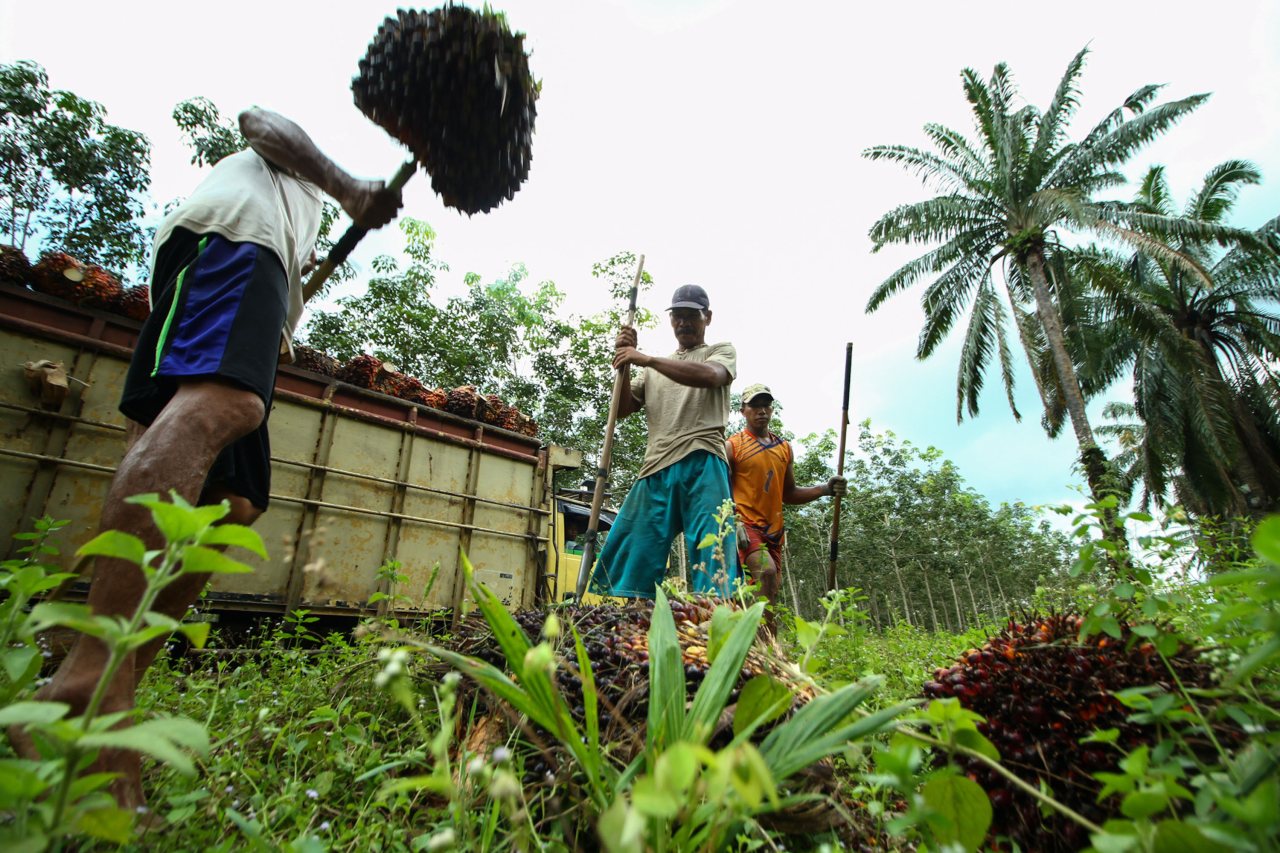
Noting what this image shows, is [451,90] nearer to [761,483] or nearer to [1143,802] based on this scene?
[1143,802]

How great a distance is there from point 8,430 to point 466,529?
10.4ft

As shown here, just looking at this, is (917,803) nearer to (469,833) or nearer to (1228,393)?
(469,833)

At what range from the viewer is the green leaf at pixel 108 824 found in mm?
628

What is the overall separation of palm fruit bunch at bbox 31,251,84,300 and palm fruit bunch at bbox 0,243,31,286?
41 mm

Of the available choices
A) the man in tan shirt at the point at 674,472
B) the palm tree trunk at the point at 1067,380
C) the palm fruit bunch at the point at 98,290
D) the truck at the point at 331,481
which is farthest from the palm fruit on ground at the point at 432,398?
the palm tree trunk at the point at 1067,380

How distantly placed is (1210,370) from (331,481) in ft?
76.9

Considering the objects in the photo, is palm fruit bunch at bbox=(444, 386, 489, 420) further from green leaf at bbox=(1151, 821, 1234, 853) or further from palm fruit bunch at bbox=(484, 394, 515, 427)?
green leaf at bbox=(1151, 821, 1234, 853)

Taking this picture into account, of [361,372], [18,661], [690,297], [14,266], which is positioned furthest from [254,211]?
[361,372]

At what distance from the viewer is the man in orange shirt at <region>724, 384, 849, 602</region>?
4637mm

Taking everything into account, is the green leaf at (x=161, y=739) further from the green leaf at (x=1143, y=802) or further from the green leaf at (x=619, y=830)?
the green leaf at (x=1143, y=802)

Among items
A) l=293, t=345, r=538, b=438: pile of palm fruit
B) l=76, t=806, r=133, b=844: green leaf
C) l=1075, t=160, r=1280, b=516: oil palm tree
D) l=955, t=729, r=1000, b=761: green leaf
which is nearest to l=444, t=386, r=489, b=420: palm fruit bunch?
l=293, t=345, r=538, b=438: pile of palm fruit

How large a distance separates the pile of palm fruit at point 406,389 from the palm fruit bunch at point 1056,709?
17.2ft

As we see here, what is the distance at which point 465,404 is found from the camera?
603 centimetres

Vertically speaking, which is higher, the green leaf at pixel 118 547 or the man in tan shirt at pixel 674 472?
the man in tan shirt at pixel 674 472
